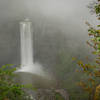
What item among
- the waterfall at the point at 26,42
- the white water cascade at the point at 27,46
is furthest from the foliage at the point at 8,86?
the waterfall at the point at 26,42

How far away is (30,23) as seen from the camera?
604 cm

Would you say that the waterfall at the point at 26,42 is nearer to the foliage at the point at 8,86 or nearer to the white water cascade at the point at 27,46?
the white water cascade at the point at 27,46

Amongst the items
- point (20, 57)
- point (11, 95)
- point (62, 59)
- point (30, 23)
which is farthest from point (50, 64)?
point (11, 95)

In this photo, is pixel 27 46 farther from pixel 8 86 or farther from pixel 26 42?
pixel 8 86

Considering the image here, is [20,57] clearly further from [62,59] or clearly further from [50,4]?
[50,4]

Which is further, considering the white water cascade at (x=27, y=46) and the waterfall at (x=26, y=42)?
the waterfall at (x=26, y=42)

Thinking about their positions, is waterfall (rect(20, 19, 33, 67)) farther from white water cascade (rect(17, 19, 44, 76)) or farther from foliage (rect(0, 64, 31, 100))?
foliage (rect(0, 64, 31, 100))

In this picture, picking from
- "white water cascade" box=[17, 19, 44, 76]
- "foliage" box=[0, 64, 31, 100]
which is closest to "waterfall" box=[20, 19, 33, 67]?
"white water cascade" box=[17, 19, 44, 76]

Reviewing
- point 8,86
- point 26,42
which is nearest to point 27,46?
point 26,42

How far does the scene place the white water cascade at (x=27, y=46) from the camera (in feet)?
18.9

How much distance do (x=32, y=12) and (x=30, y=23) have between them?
505mm

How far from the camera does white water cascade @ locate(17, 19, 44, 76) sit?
575 cm

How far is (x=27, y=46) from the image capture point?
19.7 feet

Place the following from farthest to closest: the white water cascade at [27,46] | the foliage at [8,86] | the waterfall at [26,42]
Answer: the waterfall at [26,42] → the white water cascade at [27,46] → the foliage at [8,86]
